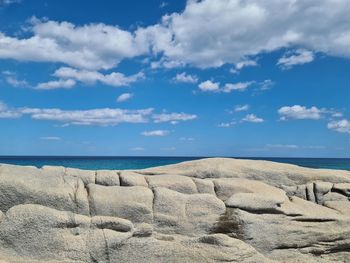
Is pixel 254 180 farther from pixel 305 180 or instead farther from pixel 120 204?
pixel 120 204

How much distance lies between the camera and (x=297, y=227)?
14.4 meters

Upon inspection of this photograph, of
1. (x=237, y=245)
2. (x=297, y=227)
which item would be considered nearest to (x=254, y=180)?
(x=297, y=227)

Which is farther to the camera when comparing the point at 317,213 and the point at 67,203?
the point at 317,213

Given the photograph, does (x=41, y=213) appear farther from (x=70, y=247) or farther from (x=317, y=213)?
(x=317, y=213)

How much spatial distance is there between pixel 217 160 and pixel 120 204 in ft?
17.7

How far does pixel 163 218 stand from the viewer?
1403 centimetres

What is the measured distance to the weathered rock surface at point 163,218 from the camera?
42.1ft

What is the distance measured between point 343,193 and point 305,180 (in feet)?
4.64

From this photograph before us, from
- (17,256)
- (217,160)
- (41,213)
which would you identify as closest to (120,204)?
(41,213)

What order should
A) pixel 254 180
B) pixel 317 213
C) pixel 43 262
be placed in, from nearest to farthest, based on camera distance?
1. pixel 43 262
2. pixel 317 213
3. pixel 254 180

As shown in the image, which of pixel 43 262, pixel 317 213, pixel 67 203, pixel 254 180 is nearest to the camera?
pixel 43 262

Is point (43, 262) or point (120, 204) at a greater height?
point (120, 204)

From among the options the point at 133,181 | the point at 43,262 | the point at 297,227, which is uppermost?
the point at 133,181

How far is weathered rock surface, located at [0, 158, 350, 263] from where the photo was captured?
42.1 ft
